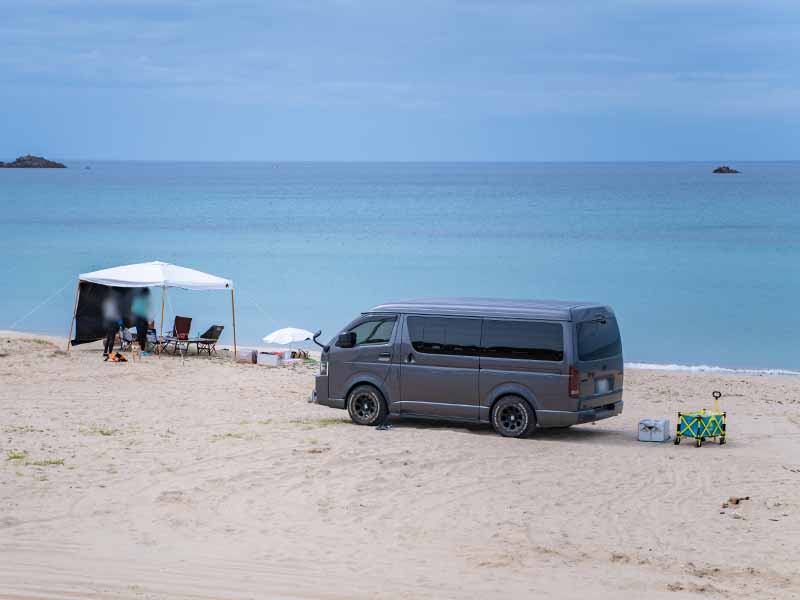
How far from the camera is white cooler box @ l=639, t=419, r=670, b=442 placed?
593 inches

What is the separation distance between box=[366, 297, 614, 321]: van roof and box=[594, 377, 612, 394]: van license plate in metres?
0.84

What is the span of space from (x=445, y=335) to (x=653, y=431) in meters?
3.05

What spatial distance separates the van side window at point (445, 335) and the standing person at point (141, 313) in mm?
10629

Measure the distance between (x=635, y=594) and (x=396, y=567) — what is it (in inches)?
73.3

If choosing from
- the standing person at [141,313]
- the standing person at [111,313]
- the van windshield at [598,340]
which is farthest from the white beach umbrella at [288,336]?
the van windshield at [598,340]

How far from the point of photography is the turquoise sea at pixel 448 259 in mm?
38812

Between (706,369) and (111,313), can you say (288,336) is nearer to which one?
(111,313)

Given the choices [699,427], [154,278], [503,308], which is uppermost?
[154,278]

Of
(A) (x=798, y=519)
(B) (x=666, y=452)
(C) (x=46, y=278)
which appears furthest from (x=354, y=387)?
(C) (x=46, y=278)

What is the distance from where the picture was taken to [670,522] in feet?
35.1

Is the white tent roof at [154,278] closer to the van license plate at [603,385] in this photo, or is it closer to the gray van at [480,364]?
the gray van at [480,364]

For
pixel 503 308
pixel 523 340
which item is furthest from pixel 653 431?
pixel 503 308

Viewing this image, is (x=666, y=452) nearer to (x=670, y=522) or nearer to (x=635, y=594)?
(x=670, y=522)

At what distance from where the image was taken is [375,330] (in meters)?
15.5
